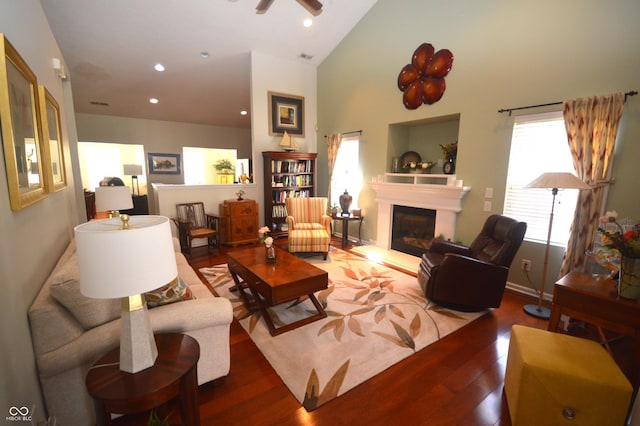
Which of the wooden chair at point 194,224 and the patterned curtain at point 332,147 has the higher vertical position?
the patterned curtain at point 332,147

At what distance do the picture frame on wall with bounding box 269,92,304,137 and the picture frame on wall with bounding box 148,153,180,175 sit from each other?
410 centimetres

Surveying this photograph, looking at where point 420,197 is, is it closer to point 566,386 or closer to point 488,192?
point 488,192

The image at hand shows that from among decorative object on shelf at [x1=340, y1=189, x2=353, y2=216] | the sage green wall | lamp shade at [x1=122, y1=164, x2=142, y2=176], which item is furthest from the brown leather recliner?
lamp shade at [x1=122, y1=164, x2=142, y2=176]

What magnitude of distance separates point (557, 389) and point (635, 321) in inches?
28.5

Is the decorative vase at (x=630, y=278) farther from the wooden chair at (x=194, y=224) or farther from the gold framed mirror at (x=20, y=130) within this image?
the wooden chair at (x=194, y=224)

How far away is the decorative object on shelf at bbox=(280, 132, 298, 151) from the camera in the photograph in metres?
5.41

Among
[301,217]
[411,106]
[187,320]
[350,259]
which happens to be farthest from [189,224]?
[411,106]

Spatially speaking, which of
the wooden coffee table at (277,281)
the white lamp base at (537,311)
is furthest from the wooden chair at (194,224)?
the white lamp base at (537,311)

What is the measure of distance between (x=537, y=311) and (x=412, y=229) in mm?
2133

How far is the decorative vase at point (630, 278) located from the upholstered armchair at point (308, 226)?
3.08 m

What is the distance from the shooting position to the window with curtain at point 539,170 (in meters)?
2.98

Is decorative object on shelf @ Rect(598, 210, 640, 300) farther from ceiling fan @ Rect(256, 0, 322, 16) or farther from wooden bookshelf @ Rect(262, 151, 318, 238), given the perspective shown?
wooden bookshelf @ Rect(262, 151, 318, 238)

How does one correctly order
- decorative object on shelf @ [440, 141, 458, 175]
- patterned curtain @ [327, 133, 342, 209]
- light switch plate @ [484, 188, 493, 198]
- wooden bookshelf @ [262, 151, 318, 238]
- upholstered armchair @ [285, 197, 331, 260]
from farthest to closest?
patterned curtain @ [327, 133, 342, 209], wooden bookshelf @ [262, 151, 318, 238], upholstered armchair @ [285, 197, 331, 260], decorative object on shelf @ [440, 141, 458, 175], light switch plate @ [484, 188, 493, 198]

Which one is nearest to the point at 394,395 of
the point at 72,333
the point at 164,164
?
the point at 72,333
